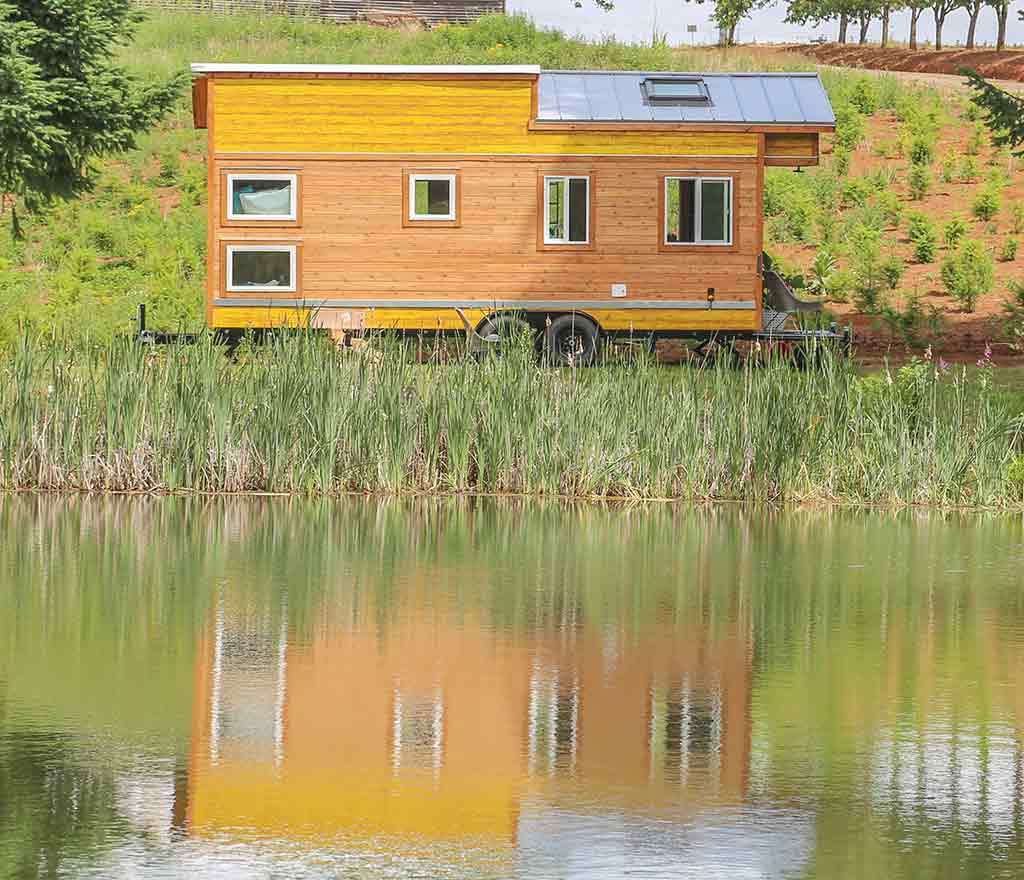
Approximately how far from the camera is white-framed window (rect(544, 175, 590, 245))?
23547 millimetres

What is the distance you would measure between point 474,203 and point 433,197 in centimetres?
54

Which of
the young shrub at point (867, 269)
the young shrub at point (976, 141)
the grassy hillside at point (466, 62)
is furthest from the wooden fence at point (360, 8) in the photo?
the young shrub at point (867, 269)

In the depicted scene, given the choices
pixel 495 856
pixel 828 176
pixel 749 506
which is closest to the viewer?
pixel 495 856

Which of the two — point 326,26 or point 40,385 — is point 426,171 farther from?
point 326,26

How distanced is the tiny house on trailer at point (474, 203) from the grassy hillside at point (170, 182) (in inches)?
102

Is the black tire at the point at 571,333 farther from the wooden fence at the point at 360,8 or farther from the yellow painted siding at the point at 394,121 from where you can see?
the wooden fence at the point at 360,8

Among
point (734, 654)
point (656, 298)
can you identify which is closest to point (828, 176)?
point (656, 298)

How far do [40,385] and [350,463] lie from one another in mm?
2346

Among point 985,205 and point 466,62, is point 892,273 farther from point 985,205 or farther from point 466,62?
point 466,62

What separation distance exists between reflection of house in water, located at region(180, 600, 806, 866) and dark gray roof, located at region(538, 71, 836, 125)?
1517 cm

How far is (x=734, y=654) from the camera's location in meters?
8.52

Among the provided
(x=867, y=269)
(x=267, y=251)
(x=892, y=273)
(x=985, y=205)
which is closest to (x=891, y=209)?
(x=985, y=205)

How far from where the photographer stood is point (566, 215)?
77.4 feet

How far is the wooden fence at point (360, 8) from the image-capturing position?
2114 inches
